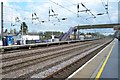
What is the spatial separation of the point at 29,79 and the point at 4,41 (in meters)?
35.9

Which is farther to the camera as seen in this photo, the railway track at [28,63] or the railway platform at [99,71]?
the railway track at [28,63]

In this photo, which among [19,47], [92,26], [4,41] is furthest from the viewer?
[92,26]

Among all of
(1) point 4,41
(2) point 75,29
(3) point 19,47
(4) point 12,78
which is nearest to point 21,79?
(4) point 12,78

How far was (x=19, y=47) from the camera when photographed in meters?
38.6

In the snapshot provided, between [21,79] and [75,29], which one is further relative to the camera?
[75,29]

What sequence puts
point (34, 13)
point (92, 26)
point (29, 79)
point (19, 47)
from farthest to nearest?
1. point (92, 26)
2. point (34, 13)
3. point (19, 47)
4. point (29, 79)

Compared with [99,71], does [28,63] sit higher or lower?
lower

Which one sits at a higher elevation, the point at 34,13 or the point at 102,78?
the point at 34,13

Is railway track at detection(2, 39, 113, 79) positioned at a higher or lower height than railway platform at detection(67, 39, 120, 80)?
lower

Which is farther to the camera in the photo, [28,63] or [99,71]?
[28,63]

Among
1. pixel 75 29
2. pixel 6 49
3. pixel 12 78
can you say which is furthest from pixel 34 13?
pixel 75 29

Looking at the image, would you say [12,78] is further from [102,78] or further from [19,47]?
[19,47]

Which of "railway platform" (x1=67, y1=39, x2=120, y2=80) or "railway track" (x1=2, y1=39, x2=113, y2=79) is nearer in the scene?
"railway platform" (x1=67, y1=39, x2=120, y2=80)

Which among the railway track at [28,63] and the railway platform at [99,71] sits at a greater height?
the railway platform at [99,71]
